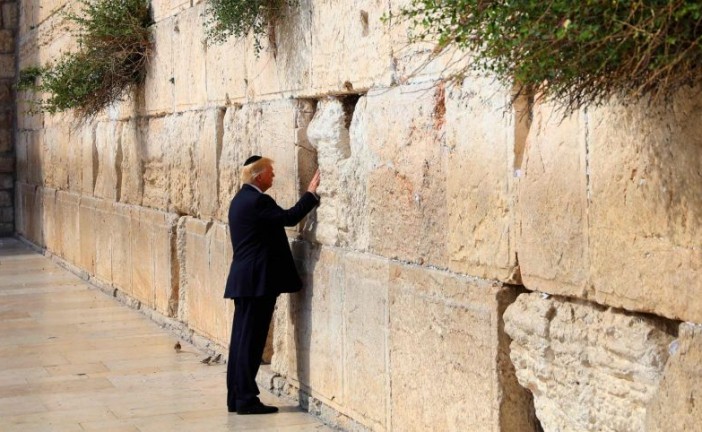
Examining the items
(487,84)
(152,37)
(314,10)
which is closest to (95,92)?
(152,37)

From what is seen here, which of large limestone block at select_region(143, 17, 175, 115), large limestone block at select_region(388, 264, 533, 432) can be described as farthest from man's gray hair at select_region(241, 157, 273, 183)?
large limestone block at select_region(143, 17, 175, 115)

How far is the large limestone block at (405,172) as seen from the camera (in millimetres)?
5637

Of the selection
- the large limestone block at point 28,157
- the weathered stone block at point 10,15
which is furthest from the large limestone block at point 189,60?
the weathered stone block at point 10,15

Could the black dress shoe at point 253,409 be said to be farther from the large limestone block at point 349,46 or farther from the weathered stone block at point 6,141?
the weathered stone block at point 6,141

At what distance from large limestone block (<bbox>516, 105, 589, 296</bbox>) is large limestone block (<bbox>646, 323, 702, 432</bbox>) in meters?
0.55

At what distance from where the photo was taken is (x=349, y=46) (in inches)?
258

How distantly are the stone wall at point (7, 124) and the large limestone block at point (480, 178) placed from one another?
56.7ft

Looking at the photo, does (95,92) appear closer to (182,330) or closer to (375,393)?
(182,330)

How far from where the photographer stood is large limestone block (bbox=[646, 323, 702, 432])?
3893 mm

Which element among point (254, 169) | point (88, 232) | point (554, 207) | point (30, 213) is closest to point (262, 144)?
point (254, 169)

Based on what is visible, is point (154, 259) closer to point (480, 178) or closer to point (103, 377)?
point (103, 377)

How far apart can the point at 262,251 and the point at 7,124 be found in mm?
15573

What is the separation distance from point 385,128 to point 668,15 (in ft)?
9.67

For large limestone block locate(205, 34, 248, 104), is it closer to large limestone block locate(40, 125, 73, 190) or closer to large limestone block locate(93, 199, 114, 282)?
large limestone block locate(93, 199, 114, 282)
